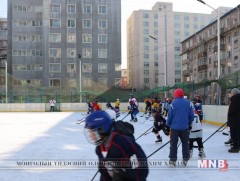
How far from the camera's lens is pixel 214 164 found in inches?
238

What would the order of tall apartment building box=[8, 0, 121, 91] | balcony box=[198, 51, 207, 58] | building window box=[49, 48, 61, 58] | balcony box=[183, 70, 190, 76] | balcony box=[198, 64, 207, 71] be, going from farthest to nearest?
balcony box=[183, 70, 190, 76], balcony box=[198, 51, 207, 58], balcony box=[198, 64, 207, 71], building window box=[49, 48, 61, 58], tall apartment building box=[8, 0, 121, 91]

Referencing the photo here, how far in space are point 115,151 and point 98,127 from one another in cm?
18

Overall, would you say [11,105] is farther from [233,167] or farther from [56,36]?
[233,167]

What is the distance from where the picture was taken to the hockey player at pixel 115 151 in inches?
71.7

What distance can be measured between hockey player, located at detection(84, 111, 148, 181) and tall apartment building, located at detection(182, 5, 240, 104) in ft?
114

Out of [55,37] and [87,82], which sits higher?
[55,37]

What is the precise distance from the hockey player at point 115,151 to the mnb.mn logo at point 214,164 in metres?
4.08

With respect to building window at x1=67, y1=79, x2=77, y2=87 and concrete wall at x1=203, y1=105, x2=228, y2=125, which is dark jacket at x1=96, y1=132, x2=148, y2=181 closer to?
concrete wall at x1=203, y1=105, x2=228, y2=125

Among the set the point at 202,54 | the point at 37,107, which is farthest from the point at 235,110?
the point at 202,54

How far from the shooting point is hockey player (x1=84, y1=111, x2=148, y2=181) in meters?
1.82

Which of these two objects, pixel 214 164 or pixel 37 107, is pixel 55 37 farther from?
pixel 214 164

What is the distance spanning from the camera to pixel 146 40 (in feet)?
260

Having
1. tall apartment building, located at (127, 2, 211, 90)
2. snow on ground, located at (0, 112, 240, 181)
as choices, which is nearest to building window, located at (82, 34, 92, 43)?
tall apartment building, located at (127, 2, 211, 90)

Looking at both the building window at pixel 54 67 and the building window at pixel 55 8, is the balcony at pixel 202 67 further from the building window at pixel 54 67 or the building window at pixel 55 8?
the building window at pixel 55 8
